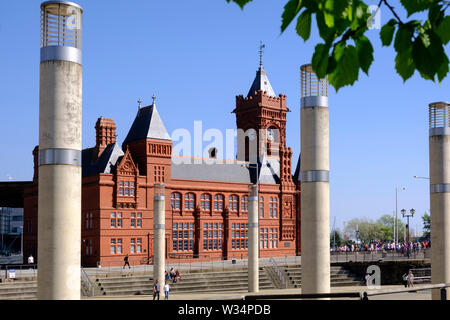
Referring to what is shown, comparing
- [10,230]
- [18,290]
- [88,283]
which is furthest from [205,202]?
[10,230]

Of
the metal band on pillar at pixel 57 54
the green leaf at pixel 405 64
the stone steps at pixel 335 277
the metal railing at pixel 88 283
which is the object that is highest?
the metal band on pillar at pixel 57 54

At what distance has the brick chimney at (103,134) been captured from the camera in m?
63.3

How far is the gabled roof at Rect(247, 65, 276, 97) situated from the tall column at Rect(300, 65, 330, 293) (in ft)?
210

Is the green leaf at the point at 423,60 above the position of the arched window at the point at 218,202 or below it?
above

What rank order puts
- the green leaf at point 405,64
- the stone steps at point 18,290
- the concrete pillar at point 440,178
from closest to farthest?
the green leaf at point 405,64, the concrete pillar at point 440,178, the stone steps at point 18,290

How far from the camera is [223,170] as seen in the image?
233 ft

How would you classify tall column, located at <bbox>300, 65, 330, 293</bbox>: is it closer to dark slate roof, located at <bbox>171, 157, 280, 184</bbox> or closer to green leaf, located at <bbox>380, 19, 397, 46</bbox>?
green leaf, located at <bbox>380, 19, 397, 46</bbox>

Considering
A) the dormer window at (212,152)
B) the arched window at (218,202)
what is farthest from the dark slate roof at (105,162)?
A: the dormer window at (212,152)

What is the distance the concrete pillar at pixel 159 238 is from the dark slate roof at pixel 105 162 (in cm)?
1705

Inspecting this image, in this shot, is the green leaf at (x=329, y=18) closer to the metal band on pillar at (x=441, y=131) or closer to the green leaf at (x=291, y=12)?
the green leaf at (x=291, y=12)

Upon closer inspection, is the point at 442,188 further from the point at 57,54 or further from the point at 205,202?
the point at 205,202

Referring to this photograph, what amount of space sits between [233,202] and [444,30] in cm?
6650

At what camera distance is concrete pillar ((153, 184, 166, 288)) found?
141ft

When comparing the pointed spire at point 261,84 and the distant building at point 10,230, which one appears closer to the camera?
the pointed spire at point 261,84
